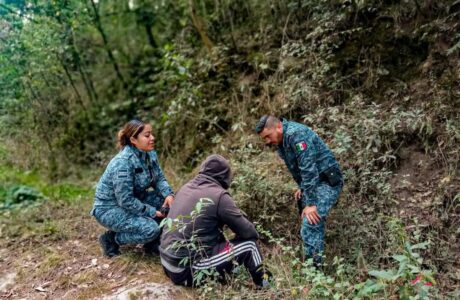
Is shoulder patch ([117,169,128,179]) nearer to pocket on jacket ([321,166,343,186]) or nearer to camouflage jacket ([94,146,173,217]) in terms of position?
camouflage jacket ([94,146,173,217])

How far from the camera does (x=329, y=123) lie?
18.2ft

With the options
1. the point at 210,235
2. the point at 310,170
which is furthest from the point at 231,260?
the point at 310,170

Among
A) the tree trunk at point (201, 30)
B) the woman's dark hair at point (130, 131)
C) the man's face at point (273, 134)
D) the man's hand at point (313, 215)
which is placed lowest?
the man's hand at point (313, 215)

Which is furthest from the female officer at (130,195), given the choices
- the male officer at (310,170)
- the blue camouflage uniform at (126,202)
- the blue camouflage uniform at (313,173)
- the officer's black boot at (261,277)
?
the blue camouflage uniform at (313,173)

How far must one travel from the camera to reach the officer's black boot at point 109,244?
4.68 m

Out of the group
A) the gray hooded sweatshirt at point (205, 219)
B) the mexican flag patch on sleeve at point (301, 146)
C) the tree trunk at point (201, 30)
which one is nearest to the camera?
the gray hooded sweatshirt at point (205, 219)

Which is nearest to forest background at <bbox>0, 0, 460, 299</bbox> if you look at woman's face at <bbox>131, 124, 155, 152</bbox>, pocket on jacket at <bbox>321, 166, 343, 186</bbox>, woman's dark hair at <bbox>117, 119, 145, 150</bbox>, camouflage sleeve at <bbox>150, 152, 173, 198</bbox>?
pocket on jacket at <bbox>321, 166, 343, 186</bbox>

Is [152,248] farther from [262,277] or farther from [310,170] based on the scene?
[310,170]

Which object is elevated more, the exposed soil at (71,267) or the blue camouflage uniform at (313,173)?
the blue camouflage uniform at (313,173)

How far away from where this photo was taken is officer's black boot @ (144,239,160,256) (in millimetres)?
4551

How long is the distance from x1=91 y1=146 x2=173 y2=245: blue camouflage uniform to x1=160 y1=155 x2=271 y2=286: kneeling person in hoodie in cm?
66

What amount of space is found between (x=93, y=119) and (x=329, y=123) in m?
6.73

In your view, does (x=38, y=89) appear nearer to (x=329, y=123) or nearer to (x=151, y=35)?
(x=151, y=35)

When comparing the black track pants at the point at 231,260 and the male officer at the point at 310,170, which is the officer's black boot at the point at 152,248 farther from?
the male officer at the point at 310,170
